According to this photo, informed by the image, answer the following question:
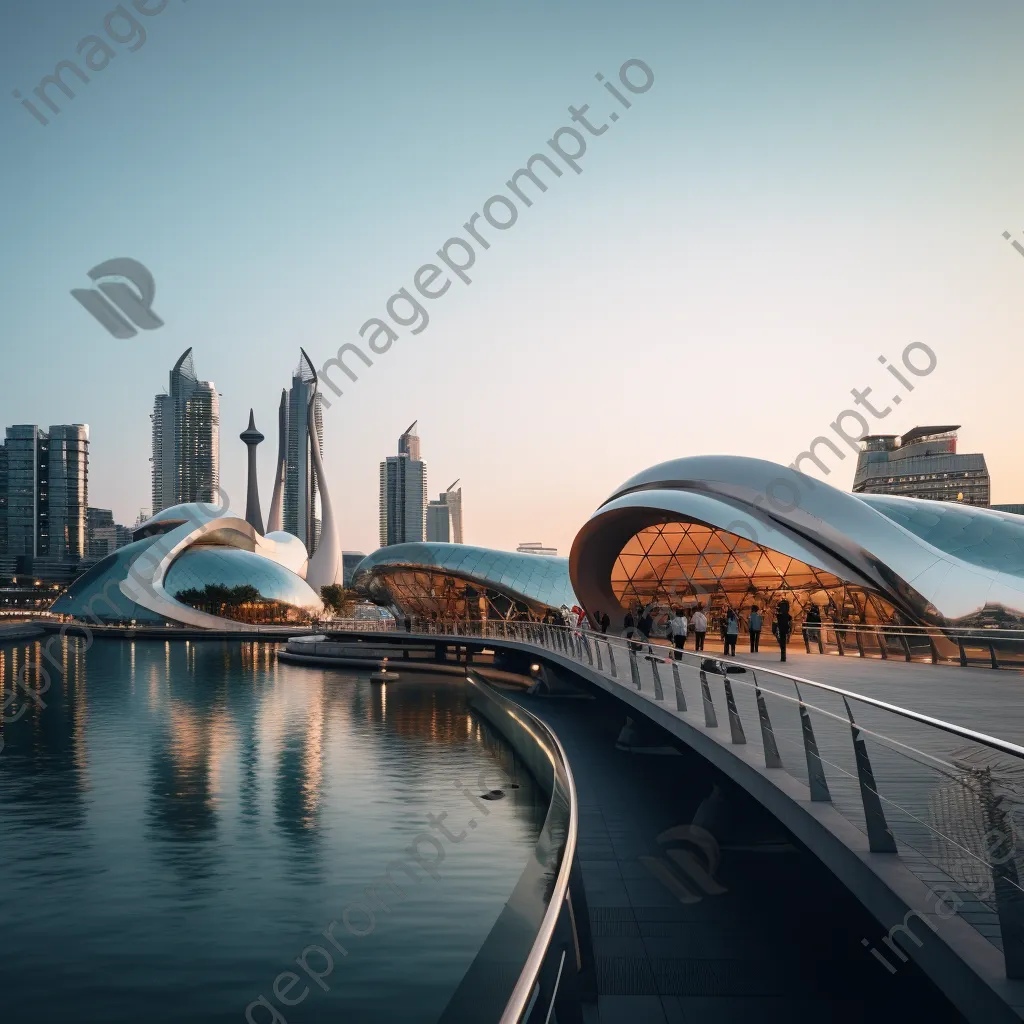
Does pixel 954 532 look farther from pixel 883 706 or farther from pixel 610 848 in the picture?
pixel 883 706

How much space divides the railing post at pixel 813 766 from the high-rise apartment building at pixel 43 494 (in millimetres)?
173233

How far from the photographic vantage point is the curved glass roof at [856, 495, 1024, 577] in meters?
24.4

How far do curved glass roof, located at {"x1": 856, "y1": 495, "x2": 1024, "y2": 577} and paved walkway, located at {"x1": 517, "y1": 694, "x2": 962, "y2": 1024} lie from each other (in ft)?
51.1

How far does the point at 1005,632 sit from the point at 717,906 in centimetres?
1063

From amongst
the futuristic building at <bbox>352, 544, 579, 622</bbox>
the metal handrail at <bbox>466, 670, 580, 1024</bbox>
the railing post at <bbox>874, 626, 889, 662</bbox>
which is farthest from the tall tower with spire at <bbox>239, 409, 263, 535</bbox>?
the metal handrail at <bbox>466, 670, 580, 1024</bbox>

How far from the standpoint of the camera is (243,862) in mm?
13211

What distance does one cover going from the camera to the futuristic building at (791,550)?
2364 centimetres

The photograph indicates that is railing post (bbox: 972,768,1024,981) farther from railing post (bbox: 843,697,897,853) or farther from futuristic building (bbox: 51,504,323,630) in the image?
futuristic building (bbox: 51,504,323,630)

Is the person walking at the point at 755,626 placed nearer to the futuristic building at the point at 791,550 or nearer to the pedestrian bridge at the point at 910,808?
the futuristic building at the point at 791,550

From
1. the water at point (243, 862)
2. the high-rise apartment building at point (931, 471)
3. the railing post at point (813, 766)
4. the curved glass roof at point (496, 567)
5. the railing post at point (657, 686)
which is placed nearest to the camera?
the railing post at point (813, 766)

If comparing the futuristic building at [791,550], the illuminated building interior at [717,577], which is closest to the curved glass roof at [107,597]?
the futuristic building at [791,550]

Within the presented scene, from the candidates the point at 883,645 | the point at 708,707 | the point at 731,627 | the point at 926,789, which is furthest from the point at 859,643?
the point at 926,789

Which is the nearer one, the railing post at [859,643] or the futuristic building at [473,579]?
the railing post at [859,643]

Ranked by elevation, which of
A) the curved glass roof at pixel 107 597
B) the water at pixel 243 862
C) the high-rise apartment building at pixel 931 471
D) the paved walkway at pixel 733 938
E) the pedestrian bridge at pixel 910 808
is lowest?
the water at pixel 243 862
